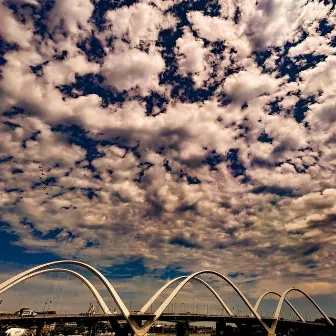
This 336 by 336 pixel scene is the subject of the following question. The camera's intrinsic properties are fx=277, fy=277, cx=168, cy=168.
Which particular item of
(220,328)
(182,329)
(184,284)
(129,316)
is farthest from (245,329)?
(129,316)

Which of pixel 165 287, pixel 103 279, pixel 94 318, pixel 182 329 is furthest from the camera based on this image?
pixel 182 329

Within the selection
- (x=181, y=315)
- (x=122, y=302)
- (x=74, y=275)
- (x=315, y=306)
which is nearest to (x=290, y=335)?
(x=315, y=306)

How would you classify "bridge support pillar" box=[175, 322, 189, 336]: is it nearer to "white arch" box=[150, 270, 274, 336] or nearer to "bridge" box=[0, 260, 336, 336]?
"bridge" box=[0, 260, 336, 336]

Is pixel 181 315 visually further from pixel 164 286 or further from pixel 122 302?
pixel 122 302

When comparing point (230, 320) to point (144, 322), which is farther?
point (230, 320)

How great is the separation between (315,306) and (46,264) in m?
164

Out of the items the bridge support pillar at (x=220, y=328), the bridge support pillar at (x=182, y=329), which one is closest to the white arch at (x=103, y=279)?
the bridge support pillar at (x=182, y=329)

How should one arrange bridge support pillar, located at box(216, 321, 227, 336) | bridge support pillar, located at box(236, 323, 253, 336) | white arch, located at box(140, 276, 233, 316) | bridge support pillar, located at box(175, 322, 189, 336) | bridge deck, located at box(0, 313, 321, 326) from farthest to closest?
1. bridge support pillar, located at box(236, 323, 253, 336)
2. bridge support pillar, located at box(216, 321, 227, 336)
3. bridge support pillar, located at box(175, 322, 189, 336)
4. white arch, located at box(140, 276, 233, 316)
5. bridge deck, located at box(0, 313, 321, 326)

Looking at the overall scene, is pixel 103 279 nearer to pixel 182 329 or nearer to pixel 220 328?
pixel 182 329

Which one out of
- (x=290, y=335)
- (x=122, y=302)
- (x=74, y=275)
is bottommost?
(x=290, y=335)

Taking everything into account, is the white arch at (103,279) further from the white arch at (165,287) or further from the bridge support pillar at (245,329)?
the bridge support pillar at (245,329)

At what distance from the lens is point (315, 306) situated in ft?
547

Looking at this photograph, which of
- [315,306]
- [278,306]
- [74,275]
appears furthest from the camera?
[315,306]

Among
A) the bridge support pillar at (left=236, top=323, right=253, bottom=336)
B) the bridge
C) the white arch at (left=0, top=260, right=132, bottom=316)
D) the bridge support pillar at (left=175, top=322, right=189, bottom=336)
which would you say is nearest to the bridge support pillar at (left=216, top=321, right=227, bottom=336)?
the bridge
